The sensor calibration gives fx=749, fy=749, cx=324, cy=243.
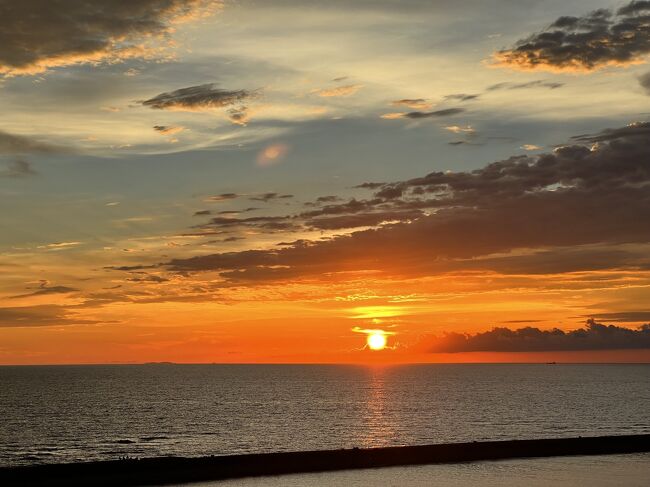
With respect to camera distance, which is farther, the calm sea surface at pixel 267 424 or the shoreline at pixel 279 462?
the calm sea surface at pixel 267 424

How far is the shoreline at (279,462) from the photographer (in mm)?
62219

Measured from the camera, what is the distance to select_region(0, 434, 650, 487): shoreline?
6222 centimetres

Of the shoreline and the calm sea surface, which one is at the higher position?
the shoreline

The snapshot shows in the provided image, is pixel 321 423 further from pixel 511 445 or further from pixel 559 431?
pixel 511 445

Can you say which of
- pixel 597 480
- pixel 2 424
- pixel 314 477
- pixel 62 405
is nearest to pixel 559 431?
pixel 597 480

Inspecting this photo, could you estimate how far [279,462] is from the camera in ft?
229

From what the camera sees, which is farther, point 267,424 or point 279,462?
point 267,424

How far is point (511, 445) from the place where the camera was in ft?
269

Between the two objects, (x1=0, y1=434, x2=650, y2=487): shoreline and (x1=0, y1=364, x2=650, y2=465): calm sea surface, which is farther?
(x1=0, y1=364, x2=650, y2=465): calm sea surface

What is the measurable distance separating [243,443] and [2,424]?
49023 millimetres

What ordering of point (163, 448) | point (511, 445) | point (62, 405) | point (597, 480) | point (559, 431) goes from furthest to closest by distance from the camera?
point (62, 405)
point (559, 431)
point (163, 448)
point (511, 445)
point (597, 480)

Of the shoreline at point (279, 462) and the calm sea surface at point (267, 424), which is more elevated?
the shoreline at point (279, 462)

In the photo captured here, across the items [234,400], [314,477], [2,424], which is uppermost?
[314,477]

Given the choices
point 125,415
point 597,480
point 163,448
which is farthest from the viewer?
point 125,415
